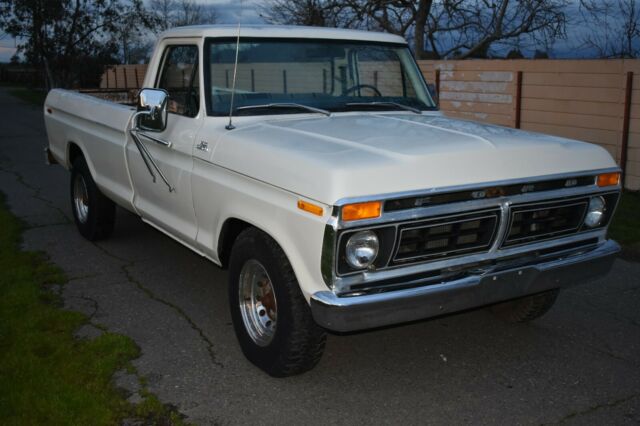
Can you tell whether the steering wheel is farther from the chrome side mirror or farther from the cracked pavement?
Result: the cracked pavement

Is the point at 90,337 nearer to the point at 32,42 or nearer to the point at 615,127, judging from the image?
the point at 615,127

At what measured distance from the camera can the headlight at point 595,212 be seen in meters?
4.17

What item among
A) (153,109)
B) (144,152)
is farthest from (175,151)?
(144,152)

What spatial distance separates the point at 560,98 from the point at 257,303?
7855mm

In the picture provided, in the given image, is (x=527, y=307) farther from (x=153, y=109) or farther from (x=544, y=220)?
(x=153, y=109)

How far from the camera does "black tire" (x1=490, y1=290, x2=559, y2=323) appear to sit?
184 inches

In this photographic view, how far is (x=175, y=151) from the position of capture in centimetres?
478

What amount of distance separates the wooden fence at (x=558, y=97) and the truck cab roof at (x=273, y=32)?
14.1 feet

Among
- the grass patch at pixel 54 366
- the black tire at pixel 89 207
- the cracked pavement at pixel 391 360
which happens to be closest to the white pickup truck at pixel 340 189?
the cracked pavement at pixel 391 360

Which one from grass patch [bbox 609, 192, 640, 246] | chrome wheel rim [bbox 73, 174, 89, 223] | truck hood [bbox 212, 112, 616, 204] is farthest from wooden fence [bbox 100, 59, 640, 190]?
truck hood [bbox 212, 112, 616, 204]

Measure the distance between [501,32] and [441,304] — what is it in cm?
1503

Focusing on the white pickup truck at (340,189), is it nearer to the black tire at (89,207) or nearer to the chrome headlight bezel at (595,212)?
the chrome headlight bezel at (595,212)

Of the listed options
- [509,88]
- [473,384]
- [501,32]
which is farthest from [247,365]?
[501,32]

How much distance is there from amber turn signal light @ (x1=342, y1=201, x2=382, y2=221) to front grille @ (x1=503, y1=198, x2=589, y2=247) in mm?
834
